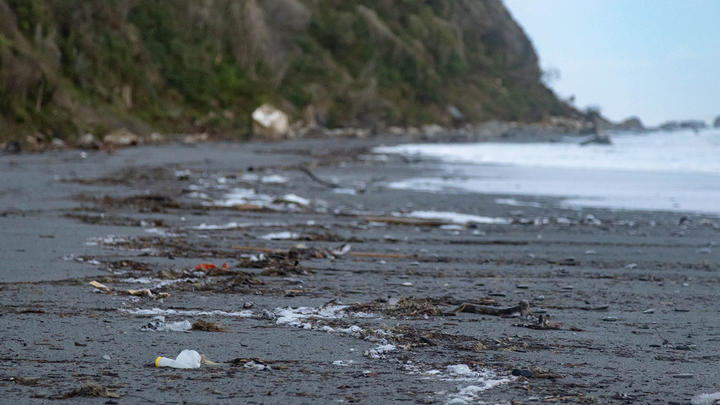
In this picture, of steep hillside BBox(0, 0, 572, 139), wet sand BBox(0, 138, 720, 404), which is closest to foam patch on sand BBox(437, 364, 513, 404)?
wet sand BBox(0, 138, 720, 404)

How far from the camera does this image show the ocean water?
40.6 ft

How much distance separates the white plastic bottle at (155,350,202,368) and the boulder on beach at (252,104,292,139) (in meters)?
32.7

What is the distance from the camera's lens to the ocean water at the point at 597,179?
40.6ft

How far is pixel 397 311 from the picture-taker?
14.9 ft

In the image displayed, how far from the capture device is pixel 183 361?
3.36 meters

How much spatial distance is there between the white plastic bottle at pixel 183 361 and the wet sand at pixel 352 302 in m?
0.07

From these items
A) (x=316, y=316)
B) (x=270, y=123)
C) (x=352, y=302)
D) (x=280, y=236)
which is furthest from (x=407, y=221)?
(x=270, y=123)

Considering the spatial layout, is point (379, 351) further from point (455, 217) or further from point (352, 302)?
point (455, 217)

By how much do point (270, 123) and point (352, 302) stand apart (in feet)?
110

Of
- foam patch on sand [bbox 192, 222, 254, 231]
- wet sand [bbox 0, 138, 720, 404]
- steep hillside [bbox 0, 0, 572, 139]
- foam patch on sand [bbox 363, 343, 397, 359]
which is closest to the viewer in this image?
wet sand [bbox 0, 138, 720, 404]

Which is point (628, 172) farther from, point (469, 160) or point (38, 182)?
point (38, 182)

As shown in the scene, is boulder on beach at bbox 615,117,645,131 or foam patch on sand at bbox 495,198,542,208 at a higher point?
boulder on beach at bbox 615,117,645,131

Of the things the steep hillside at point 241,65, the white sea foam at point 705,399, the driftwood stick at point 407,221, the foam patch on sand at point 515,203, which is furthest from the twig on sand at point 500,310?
the steep hillside at point 241,65

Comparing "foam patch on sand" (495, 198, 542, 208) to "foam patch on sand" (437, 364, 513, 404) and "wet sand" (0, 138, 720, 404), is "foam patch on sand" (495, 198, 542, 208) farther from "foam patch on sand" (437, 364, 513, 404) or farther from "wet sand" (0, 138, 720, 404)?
"foam patch on sand" (437, 364, 513, 404)
